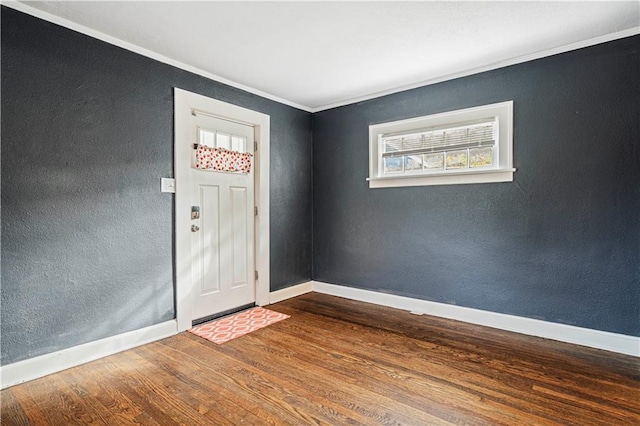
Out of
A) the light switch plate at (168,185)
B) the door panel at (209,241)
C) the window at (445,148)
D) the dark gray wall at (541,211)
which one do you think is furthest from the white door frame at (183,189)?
the dark gray wall at (541,211)

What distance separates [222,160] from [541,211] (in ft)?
9.84

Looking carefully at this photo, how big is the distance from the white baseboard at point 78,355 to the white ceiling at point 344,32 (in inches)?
91.1

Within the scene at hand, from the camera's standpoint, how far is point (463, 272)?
3.31 m

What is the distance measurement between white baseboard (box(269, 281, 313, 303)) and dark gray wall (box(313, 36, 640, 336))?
935 mm

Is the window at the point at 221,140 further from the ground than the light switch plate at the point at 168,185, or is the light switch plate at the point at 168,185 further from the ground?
the window at the point at 221,140

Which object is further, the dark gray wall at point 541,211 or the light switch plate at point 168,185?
the light switch plate at point 168,185

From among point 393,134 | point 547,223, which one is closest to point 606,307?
point 547,223

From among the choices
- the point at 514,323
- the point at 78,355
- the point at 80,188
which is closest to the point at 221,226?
Result: the point at 80,188

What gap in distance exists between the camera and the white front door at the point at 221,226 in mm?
3211

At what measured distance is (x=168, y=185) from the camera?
295 centimetres

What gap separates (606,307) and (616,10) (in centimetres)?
216

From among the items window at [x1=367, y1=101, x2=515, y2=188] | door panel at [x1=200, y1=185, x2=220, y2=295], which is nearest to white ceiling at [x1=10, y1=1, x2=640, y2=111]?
window at [x1=367, y1=101, x2=515, y2=188]

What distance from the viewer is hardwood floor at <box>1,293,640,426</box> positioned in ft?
5.98

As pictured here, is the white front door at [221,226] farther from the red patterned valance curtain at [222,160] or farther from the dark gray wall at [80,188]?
the dark gray wall at [80,188]
